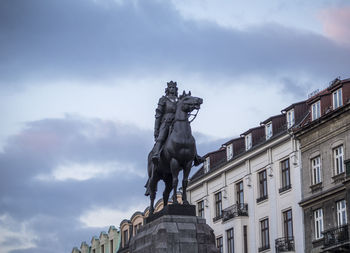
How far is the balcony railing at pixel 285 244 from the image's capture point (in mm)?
65312

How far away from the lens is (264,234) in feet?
228

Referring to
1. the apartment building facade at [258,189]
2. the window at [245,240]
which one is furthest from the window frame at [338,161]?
the window at [245,240]

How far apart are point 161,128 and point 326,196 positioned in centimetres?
2955

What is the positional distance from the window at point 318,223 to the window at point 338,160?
121 inches

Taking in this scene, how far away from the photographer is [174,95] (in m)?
34.9

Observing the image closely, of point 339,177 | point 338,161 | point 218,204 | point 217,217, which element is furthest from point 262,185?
point 339,177

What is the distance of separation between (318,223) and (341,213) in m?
3.04

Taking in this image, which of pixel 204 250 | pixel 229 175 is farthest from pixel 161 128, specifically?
pixel 229 175

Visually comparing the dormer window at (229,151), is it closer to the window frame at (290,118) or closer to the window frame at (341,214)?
the window frame at (290,118)

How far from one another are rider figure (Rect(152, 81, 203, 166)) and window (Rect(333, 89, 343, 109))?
93.7 feet

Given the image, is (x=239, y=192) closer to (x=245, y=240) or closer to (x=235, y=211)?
(x=235, y=211)

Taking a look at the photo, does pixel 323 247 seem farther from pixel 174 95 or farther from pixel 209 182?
pixel 174 95

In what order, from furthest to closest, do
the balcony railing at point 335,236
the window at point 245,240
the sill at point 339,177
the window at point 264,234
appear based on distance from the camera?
the window at point 245,240 < the window at point 264,234 < the sill at point 339,177 < the balcony railing at point 335,236

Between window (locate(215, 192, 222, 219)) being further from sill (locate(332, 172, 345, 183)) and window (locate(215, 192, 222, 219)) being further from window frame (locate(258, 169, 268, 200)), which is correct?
sill (locate(332, 172, 345, 183))
